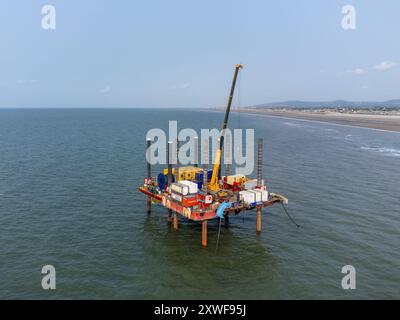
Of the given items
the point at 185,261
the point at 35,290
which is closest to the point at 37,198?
the point at 35,290

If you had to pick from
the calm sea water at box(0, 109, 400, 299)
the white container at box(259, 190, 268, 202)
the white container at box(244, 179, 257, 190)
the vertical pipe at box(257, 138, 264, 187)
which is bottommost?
the calm sea water at box(0, 109, 400, 299)

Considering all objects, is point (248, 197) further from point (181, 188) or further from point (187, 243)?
point (187, 243)

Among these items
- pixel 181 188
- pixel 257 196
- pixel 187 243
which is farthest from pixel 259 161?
pixel 187 243

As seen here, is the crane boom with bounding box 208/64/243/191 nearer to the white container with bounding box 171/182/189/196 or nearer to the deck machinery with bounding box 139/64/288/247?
the deck machinery with bounding box 139/64/288/247

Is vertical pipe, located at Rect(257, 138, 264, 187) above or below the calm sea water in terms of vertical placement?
above

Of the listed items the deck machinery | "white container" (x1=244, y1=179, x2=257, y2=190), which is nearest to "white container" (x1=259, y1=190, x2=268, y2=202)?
the deck machinery

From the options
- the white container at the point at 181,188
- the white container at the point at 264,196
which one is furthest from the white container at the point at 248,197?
the white container at the point at 181,188

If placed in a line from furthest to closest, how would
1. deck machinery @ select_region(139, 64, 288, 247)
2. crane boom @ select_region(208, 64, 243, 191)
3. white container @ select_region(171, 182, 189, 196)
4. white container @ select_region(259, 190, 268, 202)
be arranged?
crane boom @ select_region(208, 64, 243, 191) < white container @ select_region(259, 190, 268, 202) < white container @ select_region(171, 182, 189, 196) < deck machinery @ select_region(139, 64, 288, 247)

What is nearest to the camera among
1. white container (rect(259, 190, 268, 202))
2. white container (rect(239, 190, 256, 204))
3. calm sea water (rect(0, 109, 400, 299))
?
calm sea water (rect(0, 109, 400, 299))
